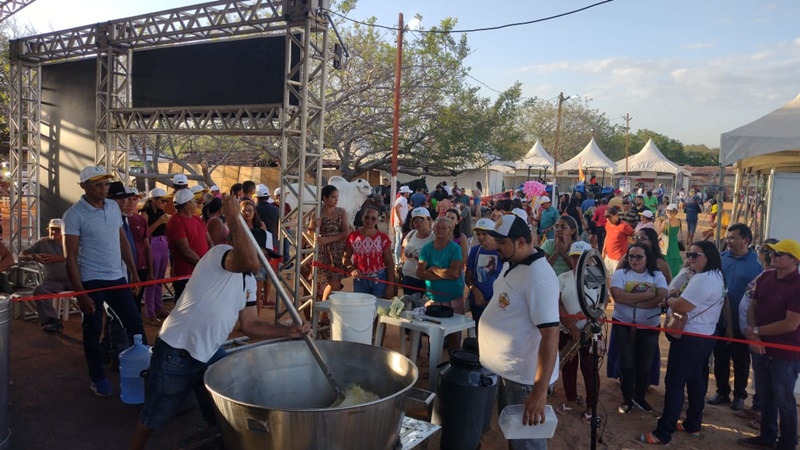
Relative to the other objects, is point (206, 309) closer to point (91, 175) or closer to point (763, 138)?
point (91, 175)

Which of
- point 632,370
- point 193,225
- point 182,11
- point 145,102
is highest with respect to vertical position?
point 182,11

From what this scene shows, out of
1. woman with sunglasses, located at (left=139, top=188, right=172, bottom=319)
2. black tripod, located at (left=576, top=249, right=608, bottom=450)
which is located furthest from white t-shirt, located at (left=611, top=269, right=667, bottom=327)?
woman with sunglasses, located at (left=139, top=188, right=172, bottom=319)

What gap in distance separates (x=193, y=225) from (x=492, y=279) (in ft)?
12.1

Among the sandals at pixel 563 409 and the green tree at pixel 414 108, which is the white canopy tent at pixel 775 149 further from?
the green tree at pixel 414 108

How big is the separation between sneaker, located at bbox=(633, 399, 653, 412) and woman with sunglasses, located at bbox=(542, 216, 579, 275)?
149 centimetres

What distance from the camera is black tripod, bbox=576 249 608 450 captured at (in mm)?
3180

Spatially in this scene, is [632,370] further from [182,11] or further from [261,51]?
[182,11]

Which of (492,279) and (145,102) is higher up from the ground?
(145,102)

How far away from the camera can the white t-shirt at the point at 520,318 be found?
300cm

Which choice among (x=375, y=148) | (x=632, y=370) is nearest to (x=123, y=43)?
(x=632, y=370)

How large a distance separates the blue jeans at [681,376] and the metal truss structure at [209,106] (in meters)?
4.13

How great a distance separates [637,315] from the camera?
16.5ft

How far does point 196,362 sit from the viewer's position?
323 centimetres

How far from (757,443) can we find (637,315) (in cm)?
137
